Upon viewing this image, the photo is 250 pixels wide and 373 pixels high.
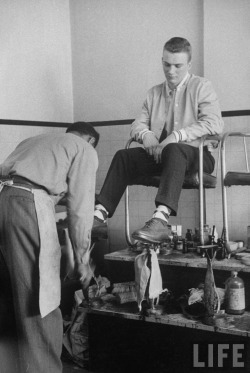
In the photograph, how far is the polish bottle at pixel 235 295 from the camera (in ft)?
8.55

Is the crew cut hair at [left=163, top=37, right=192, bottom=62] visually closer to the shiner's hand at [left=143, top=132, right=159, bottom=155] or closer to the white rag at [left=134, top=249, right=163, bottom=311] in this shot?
the shiner's hand at [left=143, top=132, right=159, bottom=155]

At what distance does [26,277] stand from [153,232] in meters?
0.75

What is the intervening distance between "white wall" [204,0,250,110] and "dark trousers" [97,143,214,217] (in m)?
0.84

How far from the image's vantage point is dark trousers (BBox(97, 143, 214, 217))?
2.74 metres

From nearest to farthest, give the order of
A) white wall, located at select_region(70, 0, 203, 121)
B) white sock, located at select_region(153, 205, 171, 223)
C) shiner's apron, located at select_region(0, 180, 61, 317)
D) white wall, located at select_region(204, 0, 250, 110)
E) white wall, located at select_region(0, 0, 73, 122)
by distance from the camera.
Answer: shiner's apron, located at select_region(0, 180, 61, 317) → white sock, located at select_region(153, 205, 171, 223) → white wall, located at select_region(204, 0, 250, 110) → white wall, located at select_region(0, 0, 73, 122) → white wall, located at select_region(70, 0, 203, 121)

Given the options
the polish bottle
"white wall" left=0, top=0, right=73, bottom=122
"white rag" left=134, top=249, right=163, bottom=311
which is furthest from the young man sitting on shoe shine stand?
"white wall" left=0, top=0, right=73, bottom=122

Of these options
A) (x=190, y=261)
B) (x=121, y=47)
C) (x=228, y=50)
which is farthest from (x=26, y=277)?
(x=121, y=47)

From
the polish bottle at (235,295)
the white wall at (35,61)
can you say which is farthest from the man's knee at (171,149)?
the white wall at (35,61)

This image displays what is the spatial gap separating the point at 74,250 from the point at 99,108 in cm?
232

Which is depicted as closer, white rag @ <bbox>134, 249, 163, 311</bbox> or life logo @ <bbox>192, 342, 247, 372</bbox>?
life logo @ <bbox>192, 342, 247, 372</bbox>

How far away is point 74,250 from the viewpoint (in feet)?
7.72

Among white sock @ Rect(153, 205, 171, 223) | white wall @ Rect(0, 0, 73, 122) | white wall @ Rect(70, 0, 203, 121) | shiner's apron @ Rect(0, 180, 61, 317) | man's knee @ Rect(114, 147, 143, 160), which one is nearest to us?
shiner's apron @ Rect(0, 180, 61, 317)

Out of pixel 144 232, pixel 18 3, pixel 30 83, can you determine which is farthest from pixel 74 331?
pixel 18 3

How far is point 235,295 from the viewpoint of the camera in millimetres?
2615
